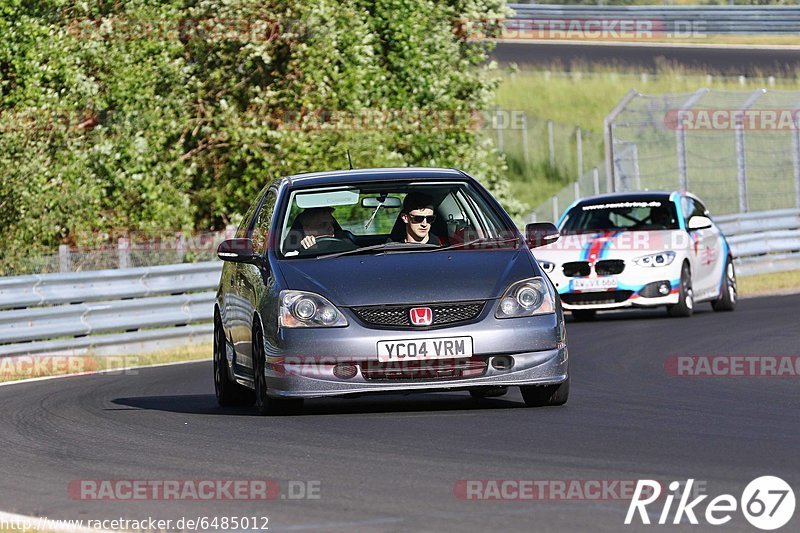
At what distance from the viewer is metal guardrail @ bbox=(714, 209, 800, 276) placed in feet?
94.8

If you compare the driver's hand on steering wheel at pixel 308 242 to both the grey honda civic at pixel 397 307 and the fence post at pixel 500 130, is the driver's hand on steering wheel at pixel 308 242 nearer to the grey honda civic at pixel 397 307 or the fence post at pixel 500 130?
the grey honda civic at pixel 397 307

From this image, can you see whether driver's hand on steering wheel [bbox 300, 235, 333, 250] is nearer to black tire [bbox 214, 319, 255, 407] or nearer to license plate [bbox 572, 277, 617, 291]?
black tire [bbox 214, 319, 255, 407]

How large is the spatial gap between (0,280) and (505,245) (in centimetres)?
965

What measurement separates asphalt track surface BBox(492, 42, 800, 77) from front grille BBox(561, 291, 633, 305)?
1198 inches

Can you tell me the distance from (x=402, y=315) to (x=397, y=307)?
6 centimetres

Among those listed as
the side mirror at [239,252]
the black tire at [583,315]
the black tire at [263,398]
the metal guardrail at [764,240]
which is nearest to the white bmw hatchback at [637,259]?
the black tire at [583,315]

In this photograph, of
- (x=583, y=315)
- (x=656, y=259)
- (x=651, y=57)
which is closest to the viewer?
(x=656, y=259)

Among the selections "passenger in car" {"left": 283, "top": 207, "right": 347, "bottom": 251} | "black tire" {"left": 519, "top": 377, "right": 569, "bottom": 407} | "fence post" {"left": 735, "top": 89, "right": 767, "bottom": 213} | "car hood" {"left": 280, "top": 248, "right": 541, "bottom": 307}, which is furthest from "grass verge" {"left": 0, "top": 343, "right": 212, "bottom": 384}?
"fence post" {"left": 735, "top": 89, "right": 767, "bottom": 213}

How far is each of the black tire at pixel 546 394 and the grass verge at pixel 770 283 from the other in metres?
15.8

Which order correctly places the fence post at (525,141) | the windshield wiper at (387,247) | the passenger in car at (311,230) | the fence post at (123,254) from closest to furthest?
1. the windshield wiper at (387,247)
2. the passenger in car at (311,230)
3. the fence post at (123,254)
4. the fence post at (525,141)

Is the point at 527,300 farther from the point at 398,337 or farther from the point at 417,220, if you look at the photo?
the point at 417,220

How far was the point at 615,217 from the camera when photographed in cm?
2203

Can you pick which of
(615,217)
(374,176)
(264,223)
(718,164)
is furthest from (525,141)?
(374,176)

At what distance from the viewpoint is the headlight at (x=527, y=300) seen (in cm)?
1044
